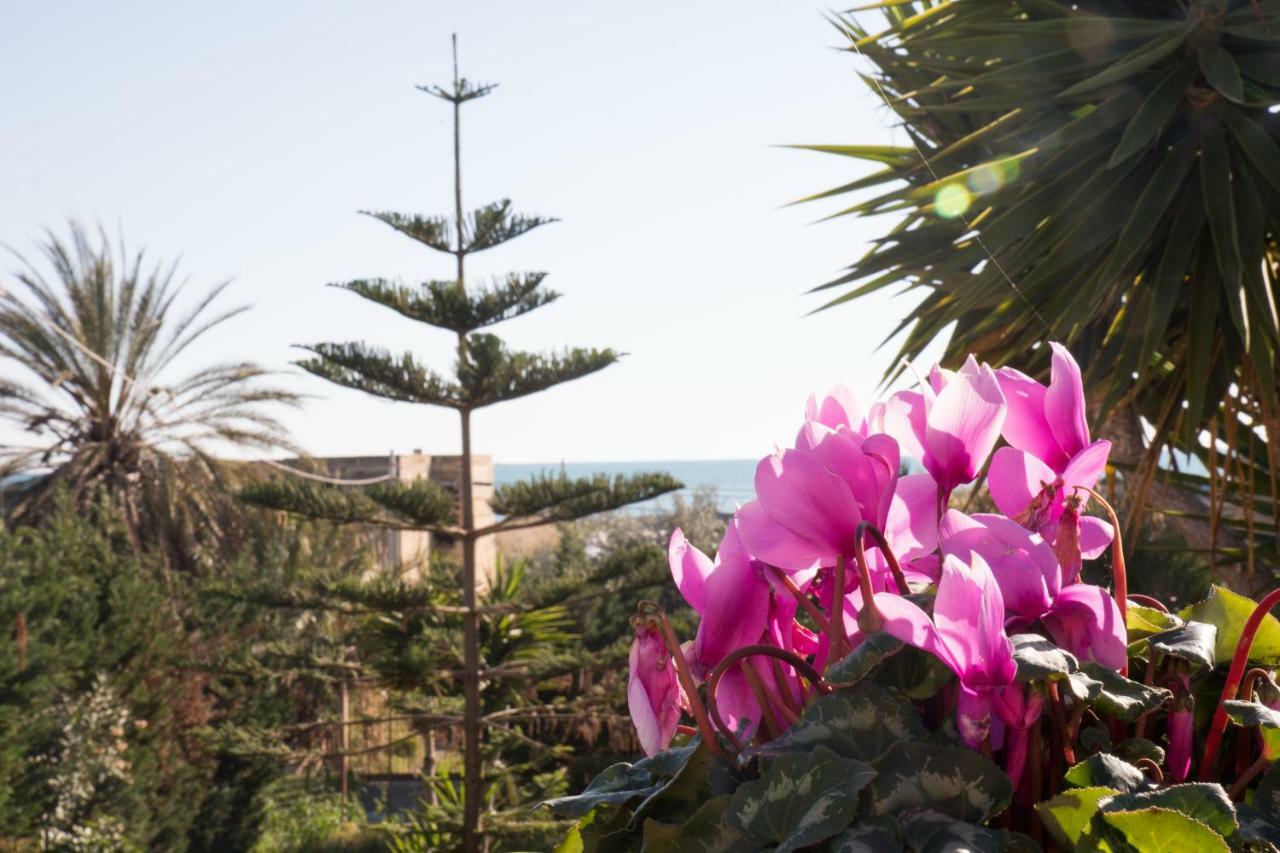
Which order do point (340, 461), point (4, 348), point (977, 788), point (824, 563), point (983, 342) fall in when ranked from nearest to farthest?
point (977, 788)
point (824, 563)
point (983, 342)
point (4, 348)
point (340, 461)

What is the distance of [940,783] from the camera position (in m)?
0.51

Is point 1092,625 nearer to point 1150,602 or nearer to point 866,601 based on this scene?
point 866,601

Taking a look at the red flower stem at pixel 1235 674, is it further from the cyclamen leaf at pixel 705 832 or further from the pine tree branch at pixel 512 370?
the pine tree branch at pixel 512 370

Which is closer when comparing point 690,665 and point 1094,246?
point 690,665

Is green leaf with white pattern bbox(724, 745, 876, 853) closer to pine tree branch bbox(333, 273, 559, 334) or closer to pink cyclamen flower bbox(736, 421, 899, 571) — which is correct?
pink cyclamen flower bbox(736, 421, 899, 571)

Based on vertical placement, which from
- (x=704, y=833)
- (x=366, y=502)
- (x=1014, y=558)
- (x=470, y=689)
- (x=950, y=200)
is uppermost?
(x=950, y=200)

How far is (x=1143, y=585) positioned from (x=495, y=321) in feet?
13.2

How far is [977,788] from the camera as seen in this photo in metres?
0.50

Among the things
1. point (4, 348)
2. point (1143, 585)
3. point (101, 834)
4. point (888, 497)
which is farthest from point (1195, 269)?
point (4, 348)

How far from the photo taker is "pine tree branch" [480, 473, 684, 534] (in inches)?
299

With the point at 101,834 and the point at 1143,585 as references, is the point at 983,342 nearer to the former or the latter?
the point at 1143,585

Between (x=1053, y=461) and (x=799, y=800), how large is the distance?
24cm

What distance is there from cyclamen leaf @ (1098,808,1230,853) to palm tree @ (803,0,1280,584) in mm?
2553

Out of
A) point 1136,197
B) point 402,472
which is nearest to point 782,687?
point 1136,197
